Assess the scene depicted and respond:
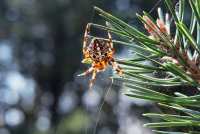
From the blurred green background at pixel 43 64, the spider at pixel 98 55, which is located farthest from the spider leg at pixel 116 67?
the blurred green background at pixel 43 64

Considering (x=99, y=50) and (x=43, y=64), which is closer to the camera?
(x=99, y=50)

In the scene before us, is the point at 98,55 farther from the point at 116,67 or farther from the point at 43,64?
the point at 43,64

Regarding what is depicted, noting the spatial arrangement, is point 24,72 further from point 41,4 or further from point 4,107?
point 41,4

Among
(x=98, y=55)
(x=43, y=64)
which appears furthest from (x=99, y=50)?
(x=43, y=64)

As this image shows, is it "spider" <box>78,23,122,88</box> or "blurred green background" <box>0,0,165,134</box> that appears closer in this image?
"spider" <box>78,23,122,88</box>

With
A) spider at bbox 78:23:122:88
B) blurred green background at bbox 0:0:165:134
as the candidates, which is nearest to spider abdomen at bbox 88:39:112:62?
spider at bbox 78:23:122:88

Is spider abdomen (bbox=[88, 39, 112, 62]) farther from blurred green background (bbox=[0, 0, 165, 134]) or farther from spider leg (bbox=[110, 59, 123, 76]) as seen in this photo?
blurred green background (bbox=[0, 0, 165, 134])

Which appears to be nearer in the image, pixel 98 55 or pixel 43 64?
pixel 98 55

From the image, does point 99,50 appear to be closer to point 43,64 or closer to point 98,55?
point 98,55

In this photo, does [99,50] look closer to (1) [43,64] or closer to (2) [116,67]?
(2) [116,67]

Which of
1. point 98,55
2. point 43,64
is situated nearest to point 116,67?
point 98,55
